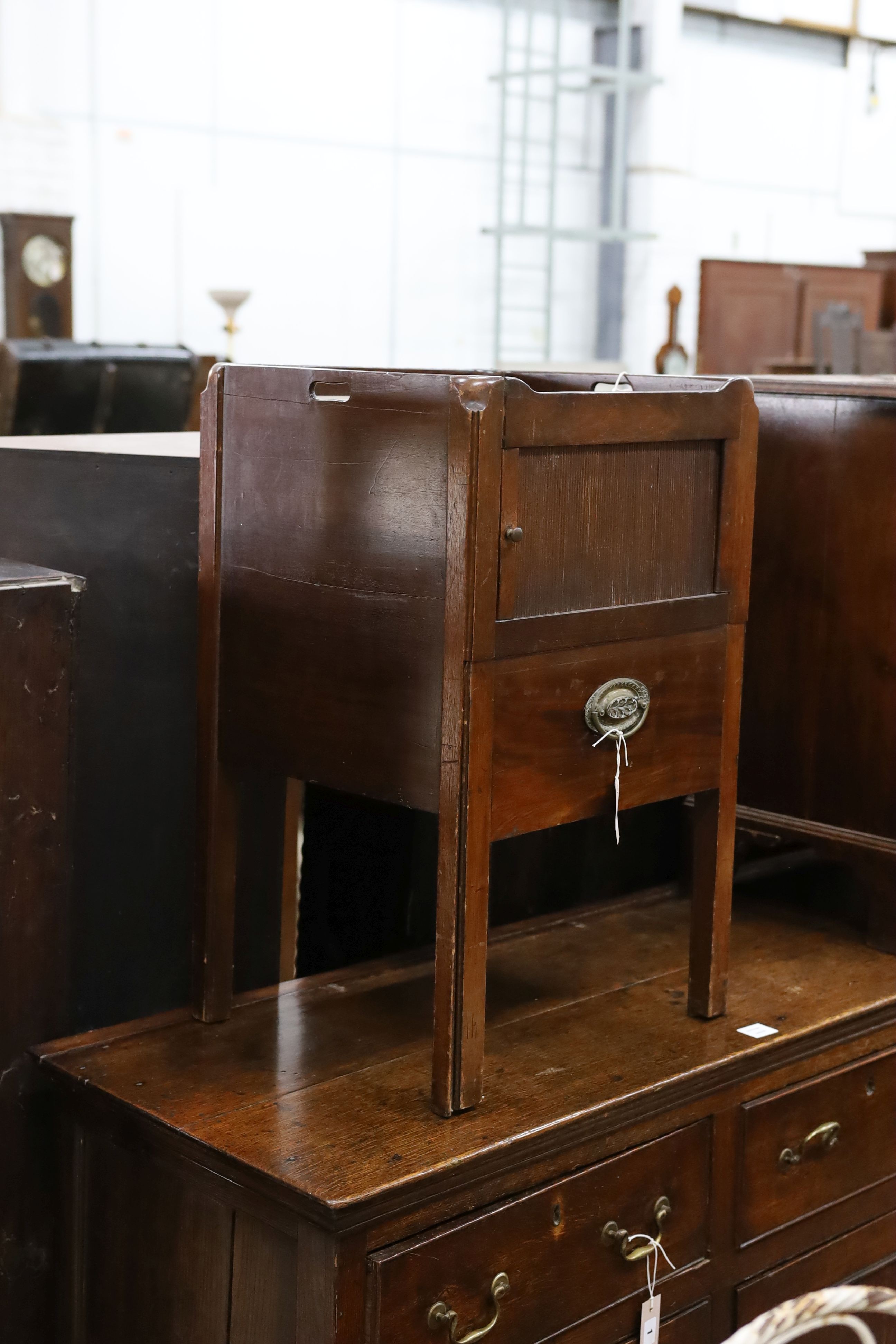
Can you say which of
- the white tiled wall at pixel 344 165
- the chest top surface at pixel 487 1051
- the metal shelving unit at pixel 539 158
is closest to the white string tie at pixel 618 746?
the chest top surface at pixel 487 1051

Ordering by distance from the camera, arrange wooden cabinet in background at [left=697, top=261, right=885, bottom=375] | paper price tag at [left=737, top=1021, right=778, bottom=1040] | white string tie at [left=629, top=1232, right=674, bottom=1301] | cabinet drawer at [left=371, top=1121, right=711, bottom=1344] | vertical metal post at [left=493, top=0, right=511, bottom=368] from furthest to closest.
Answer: wooden cabinet in background at [left=697, top=261, right=885, bottom=375], vertical metal post at [left=493, top=0, right=511, bottom=368], paper price tag at [left=737, top=1021, right=778, bottom=1040], white string tie at [left=629, top=1232, right=674, bottom=1301], cabinet drawer at [left=371, top=1121, right=711, bottom=1344]

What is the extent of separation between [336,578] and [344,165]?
Result: 26.4 feet

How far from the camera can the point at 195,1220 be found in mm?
1433

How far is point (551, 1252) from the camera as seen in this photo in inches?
57.9

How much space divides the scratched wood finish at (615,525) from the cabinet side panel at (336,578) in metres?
A: 0.09

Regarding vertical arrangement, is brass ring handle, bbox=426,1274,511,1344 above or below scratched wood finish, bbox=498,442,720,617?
below

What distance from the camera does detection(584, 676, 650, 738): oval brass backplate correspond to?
146 cm

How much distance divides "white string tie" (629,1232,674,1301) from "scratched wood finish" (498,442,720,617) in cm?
65

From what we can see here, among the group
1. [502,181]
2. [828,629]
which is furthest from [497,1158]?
[502,181]

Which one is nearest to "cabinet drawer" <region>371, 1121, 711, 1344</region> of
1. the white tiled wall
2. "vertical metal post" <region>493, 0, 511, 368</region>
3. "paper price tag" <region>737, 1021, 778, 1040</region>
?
"paper price tag" <region>737, 1021, 778, 1040</region>

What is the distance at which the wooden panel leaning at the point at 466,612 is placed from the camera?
1354mm

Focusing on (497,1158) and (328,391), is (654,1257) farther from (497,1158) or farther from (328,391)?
(328,391)

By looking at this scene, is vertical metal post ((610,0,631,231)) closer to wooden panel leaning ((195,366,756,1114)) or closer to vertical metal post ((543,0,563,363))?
vertical metal post ((543,0,563,363))

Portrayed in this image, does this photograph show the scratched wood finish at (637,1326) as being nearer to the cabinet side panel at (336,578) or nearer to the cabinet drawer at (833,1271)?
the cabinet drawer at (833,1271)
